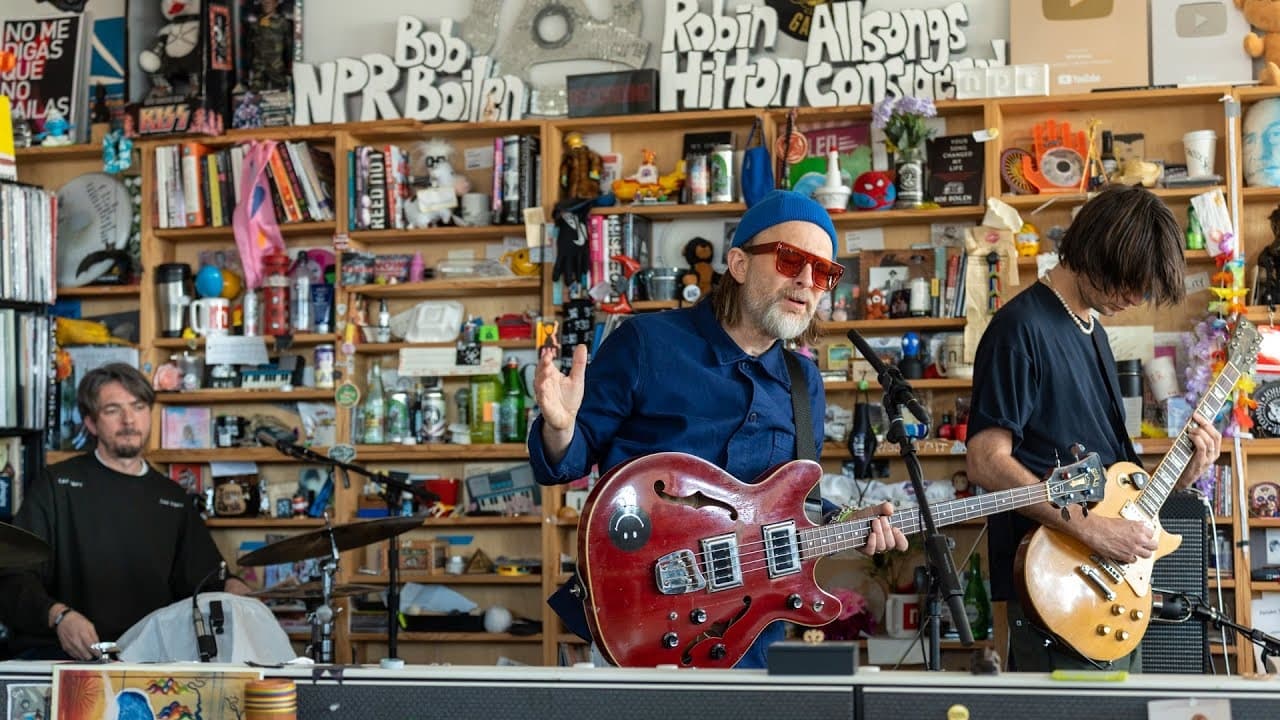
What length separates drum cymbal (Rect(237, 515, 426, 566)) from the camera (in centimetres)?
429

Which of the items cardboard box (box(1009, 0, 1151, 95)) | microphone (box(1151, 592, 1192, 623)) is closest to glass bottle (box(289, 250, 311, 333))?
cardboard box (box(1009, 0, 1151, 95))

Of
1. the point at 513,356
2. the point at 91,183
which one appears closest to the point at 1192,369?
the point at 513,356

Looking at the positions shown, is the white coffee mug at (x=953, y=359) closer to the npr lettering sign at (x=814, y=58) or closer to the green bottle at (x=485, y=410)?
the npr lettering sign at (x=814, y=58)

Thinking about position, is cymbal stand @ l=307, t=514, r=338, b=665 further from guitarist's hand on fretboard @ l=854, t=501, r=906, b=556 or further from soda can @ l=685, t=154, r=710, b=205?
soda can @ l=685, t=154, r=710, b=205

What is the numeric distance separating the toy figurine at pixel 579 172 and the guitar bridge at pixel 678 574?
2.88m

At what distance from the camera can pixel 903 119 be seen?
17.0ft

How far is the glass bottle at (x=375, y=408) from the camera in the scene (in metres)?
5.68

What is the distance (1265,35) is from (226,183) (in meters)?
4.12

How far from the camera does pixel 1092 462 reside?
3.04 metres

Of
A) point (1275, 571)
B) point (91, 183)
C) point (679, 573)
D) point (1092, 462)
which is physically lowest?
point (1275, 571)

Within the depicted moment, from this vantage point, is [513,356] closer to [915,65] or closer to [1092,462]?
[915,65]

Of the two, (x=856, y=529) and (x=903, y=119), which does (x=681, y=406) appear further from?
(x=903, y=119)

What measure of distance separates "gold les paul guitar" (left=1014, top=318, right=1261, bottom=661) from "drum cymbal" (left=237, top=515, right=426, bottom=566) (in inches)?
81.7

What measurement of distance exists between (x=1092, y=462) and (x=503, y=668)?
1.69 meters
